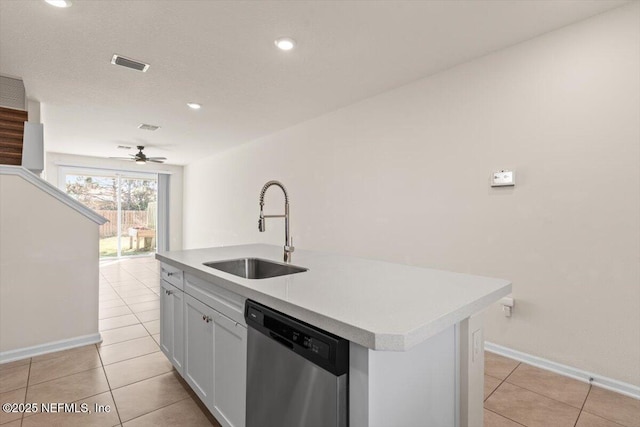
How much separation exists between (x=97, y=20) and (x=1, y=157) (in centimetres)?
179

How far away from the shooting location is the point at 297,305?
1068 mm

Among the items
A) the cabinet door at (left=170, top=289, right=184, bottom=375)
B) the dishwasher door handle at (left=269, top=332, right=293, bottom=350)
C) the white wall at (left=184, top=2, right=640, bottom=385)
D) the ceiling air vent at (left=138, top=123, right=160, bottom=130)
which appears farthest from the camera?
Result: the ceiling air vent at (left=138, top=123, right=160, bottom=130)

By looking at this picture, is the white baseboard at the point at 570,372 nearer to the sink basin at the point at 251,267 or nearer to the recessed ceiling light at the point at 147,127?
the sink basin at the point at 251,267

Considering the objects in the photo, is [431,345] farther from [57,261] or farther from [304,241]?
[304,241]

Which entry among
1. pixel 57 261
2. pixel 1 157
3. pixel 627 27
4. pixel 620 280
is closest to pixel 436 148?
pixel 627 27

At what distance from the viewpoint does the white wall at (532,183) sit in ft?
6.96

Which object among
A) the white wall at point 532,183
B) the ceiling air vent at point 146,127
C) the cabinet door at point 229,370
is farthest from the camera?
the ceiling air vent at point 146,127

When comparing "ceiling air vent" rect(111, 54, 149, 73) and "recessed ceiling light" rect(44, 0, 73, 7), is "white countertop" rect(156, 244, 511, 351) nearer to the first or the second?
"recessed ceiling light" rect(44, 0, 73, 7)

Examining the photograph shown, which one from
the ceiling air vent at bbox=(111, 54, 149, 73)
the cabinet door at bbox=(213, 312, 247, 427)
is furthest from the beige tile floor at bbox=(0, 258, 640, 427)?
the ceiling air vent at bbox=(111, 54, 149, 73)

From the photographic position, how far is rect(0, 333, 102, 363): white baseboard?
2.57 m

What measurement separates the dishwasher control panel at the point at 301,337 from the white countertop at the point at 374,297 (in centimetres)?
4

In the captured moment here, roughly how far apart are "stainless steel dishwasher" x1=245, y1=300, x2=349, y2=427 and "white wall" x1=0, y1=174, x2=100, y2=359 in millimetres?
2423

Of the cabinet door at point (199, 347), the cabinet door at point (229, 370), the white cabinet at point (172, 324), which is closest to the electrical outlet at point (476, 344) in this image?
the cabinet door at point (229, 370)

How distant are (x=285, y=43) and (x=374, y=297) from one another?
222 centimetres
